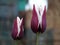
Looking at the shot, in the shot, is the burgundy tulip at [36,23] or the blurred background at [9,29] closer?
the burgundy tulip at [36,23]

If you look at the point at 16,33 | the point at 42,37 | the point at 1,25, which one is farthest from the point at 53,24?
the point at 16,33

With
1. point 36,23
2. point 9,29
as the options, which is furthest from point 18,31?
point 9,29

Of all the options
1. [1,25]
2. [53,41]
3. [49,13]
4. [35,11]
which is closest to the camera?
[35,11]

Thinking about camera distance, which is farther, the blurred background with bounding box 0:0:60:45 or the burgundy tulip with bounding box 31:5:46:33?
the blurred background with bounding box 0:0:60:45

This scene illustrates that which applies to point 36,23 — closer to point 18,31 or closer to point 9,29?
point 18,31

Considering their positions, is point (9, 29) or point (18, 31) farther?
point (9, 29)

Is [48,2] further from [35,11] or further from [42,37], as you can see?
[35,11]

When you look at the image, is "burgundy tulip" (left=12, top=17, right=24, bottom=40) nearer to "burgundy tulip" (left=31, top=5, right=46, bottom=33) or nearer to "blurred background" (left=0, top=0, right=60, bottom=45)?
"burgundy tulip" (left=31, top=5, right=46, bottom=33)

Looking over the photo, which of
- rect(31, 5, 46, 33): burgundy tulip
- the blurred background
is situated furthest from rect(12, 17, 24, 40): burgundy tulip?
the blurred background

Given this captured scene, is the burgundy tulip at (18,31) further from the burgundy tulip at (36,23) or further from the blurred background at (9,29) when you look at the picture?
the blurred background at (9,29)

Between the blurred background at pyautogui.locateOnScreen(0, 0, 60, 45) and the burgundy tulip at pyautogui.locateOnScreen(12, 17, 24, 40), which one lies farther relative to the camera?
the blurred background at pyautogui.locateOnScreen(0, 0, 60, 45)

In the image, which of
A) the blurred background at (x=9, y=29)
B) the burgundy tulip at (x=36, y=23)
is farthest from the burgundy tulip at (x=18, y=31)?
the blurred background at (x=9, y=29)
